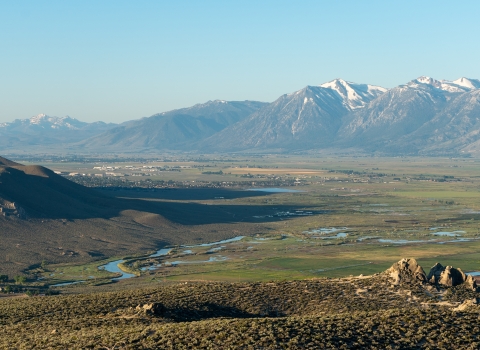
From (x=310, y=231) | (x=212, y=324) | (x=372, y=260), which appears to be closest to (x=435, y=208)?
(x=310, y=231)

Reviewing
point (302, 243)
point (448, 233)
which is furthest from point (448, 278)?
point (448, 233)

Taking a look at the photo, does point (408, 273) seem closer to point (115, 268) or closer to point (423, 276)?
point (423, 276)

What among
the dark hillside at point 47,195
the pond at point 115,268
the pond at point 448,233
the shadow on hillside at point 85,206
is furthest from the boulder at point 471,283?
the dark hillside at point 47,195

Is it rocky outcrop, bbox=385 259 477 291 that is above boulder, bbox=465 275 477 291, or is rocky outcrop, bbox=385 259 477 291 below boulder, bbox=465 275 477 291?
above

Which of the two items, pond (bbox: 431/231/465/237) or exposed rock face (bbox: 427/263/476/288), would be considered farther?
pond (bbox: 431/231/465/237)

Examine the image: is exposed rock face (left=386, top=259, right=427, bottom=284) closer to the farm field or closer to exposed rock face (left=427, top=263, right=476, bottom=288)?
exposed rock face (left=427, top=263, right=476, bottom=288)

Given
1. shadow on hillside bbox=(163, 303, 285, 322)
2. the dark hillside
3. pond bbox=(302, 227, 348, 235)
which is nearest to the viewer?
shadow on hillside bbox=(163, 303, 285, 322)

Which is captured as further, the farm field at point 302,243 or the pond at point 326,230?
the pond at point 326,230

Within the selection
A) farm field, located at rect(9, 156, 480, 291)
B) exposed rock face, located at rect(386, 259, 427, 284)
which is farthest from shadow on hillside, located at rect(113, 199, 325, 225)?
exposed rock face, located at rect(386, 259, 427, 284)

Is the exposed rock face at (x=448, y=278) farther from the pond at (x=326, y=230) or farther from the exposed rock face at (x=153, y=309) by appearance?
the pond at (x=326, y=230)
